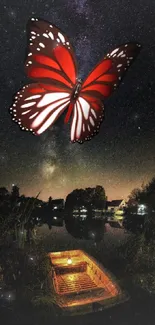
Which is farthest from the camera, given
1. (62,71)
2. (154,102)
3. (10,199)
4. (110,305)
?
(154,102)

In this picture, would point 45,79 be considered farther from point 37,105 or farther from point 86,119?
point 86,119

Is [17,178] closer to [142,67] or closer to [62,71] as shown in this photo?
[62,71]

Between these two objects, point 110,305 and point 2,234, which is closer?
point 110,305

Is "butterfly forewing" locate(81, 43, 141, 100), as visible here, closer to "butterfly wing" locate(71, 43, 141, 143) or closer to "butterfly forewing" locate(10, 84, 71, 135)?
"butterfly wing" locate(71, 43, 141, 143)

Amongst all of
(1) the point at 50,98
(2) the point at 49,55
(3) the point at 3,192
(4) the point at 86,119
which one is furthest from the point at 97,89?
(3) the point at 3,192

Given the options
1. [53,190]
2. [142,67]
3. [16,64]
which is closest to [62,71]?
[16,64]

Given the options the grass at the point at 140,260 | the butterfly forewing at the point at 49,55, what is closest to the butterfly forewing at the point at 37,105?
the butterfly forewing at the point at 49,55

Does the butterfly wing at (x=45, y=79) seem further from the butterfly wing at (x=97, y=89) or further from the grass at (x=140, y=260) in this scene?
the grass at (x=140, y=260)
